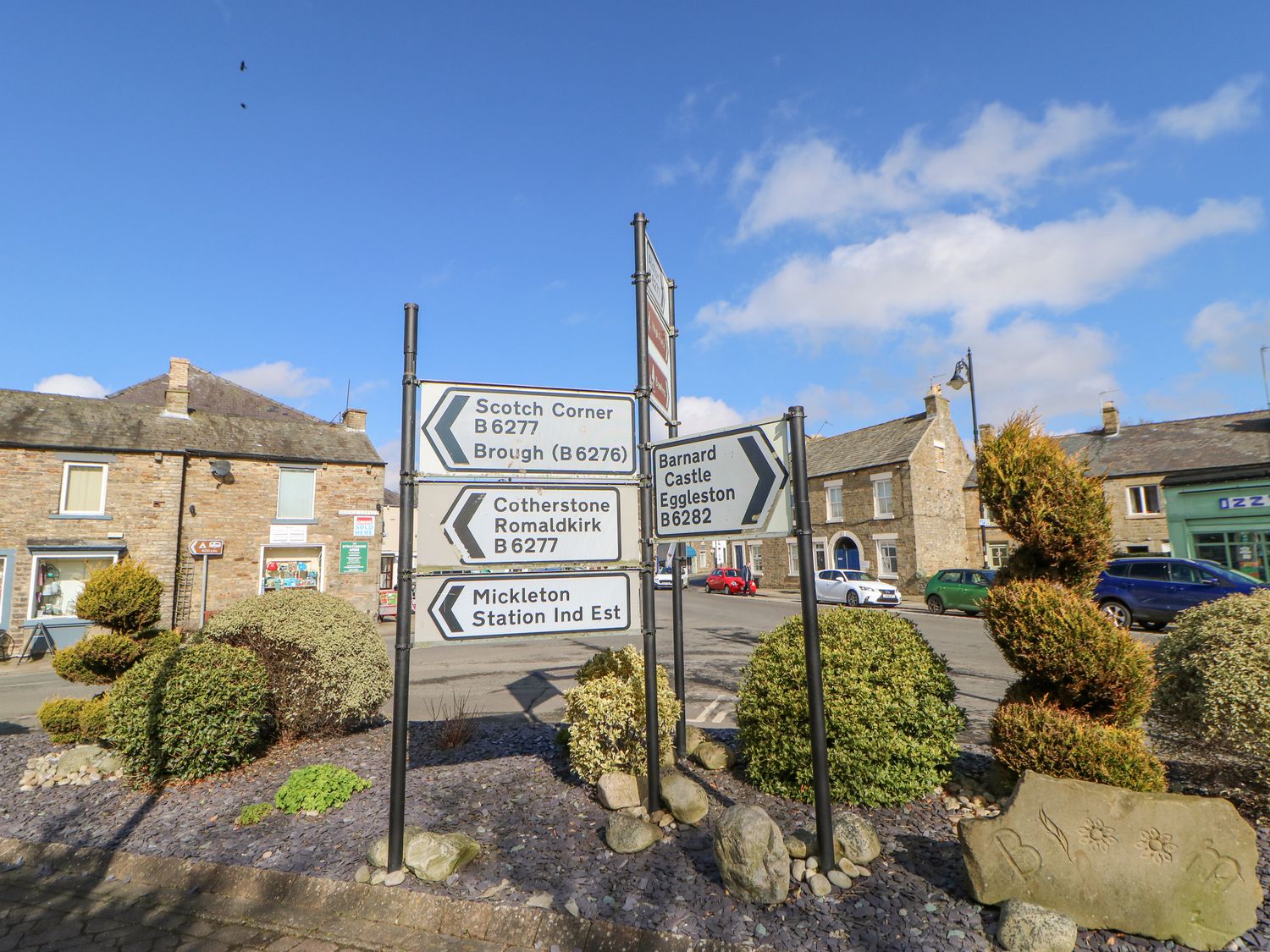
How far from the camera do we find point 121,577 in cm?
772

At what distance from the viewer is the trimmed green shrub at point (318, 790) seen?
185 inches

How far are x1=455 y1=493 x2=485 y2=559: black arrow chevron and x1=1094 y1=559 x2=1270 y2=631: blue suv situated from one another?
16.3 metres

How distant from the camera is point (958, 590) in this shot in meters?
21.4

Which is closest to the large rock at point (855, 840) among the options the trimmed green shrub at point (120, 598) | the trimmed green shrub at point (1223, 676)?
the trimmed green shrub at point (1223, 676)

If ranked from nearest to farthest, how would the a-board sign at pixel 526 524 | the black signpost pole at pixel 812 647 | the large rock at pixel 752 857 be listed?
the large rock at pixel 752 857, the black signpost pole at pixel 812 647, the a-board sign at pixel 526 524

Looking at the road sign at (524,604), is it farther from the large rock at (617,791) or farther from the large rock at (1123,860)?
the large rock at (1123,860)

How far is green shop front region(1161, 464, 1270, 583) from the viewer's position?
2258 centimetres

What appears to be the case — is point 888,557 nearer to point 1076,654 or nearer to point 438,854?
point 1076,654

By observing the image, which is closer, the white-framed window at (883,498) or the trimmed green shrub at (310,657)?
the trimmed green shrub at (310,657)

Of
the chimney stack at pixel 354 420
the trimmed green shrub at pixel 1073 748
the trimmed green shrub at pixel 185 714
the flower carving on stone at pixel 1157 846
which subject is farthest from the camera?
the chimney stack at pixel 354 420

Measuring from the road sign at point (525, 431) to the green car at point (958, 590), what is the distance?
18.9 m

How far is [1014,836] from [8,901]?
5.71 metres

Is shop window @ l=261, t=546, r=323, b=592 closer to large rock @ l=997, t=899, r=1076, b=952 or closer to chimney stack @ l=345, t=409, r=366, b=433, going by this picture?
chimney stack @ l=345, t=409, r=366, b=433

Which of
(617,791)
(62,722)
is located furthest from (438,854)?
(62,722)
